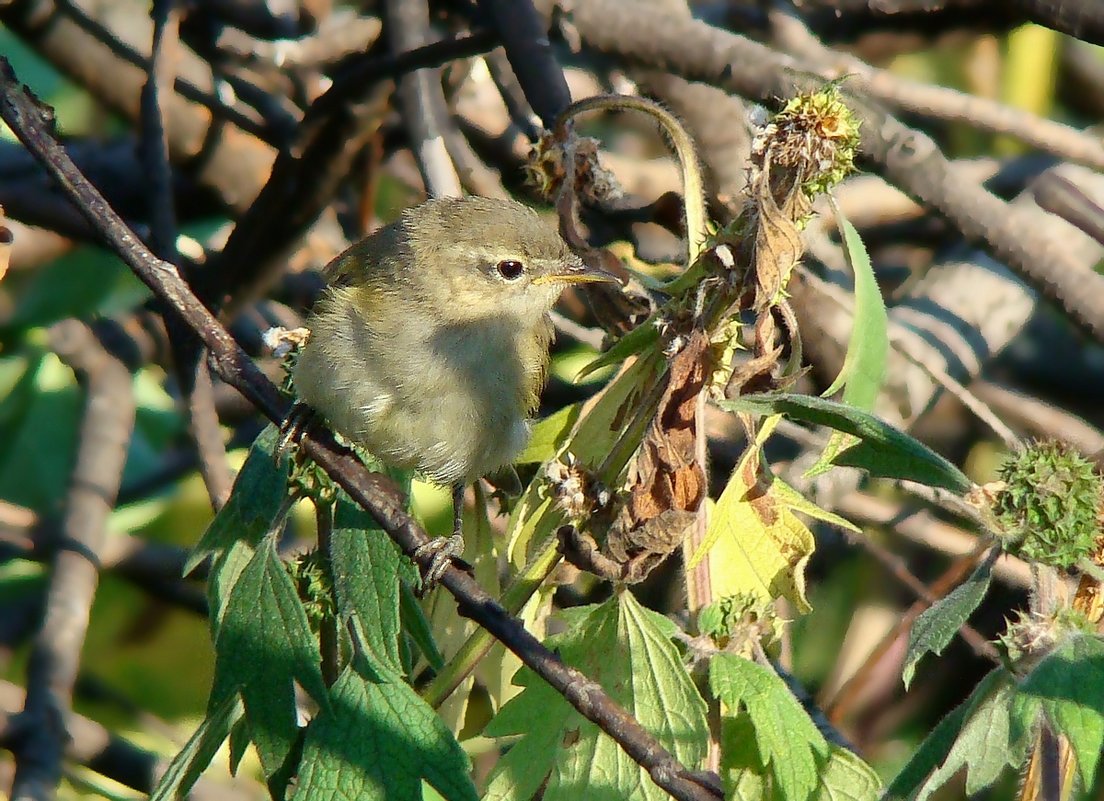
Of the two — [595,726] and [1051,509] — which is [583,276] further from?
[1051,509]

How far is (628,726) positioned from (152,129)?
219 cm

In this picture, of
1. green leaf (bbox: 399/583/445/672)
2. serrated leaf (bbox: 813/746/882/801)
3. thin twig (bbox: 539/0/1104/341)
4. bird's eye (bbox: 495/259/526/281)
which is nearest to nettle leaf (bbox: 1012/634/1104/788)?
serrated leaf (bbox: 813/746/882/801)

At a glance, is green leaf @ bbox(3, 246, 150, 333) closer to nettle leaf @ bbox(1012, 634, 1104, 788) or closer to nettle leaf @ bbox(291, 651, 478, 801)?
nettle leaf @ bbox(291, 651, 478, 801)

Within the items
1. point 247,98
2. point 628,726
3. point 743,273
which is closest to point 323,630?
A: point 628,726

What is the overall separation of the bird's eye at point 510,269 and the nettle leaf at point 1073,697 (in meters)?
1.81

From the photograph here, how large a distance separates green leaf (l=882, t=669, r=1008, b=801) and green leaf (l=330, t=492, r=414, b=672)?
77 centimetres

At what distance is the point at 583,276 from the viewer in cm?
278

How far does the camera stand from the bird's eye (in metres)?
3.38

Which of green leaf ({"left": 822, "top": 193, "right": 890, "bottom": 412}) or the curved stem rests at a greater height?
the curved stem

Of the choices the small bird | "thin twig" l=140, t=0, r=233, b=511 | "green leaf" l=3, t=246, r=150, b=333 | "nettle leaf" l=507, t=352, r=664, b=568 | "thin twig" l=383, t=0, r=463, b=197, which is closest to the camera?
"nettle leaf" l=507, t=352, r=664, b=568

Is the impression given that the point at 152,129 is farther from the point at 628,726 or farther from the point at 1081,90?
the point at 1081,90

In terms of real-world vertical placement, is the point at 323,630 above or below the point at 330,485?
below

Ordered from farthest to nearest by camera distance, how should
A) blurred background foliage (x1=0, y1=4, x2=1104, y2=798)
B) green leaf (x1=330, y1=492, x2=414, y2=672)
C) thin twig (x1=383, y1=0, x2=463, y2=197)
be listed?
blurred background foliage (x1=0, y1=4, x2=1104, y2=798)
thin twig (x1=383, y1=0, x2=463, y2=197)
green leaf (x1=330, y1=492, x2=414, y2=672)

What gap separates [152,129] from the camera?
350 cm
